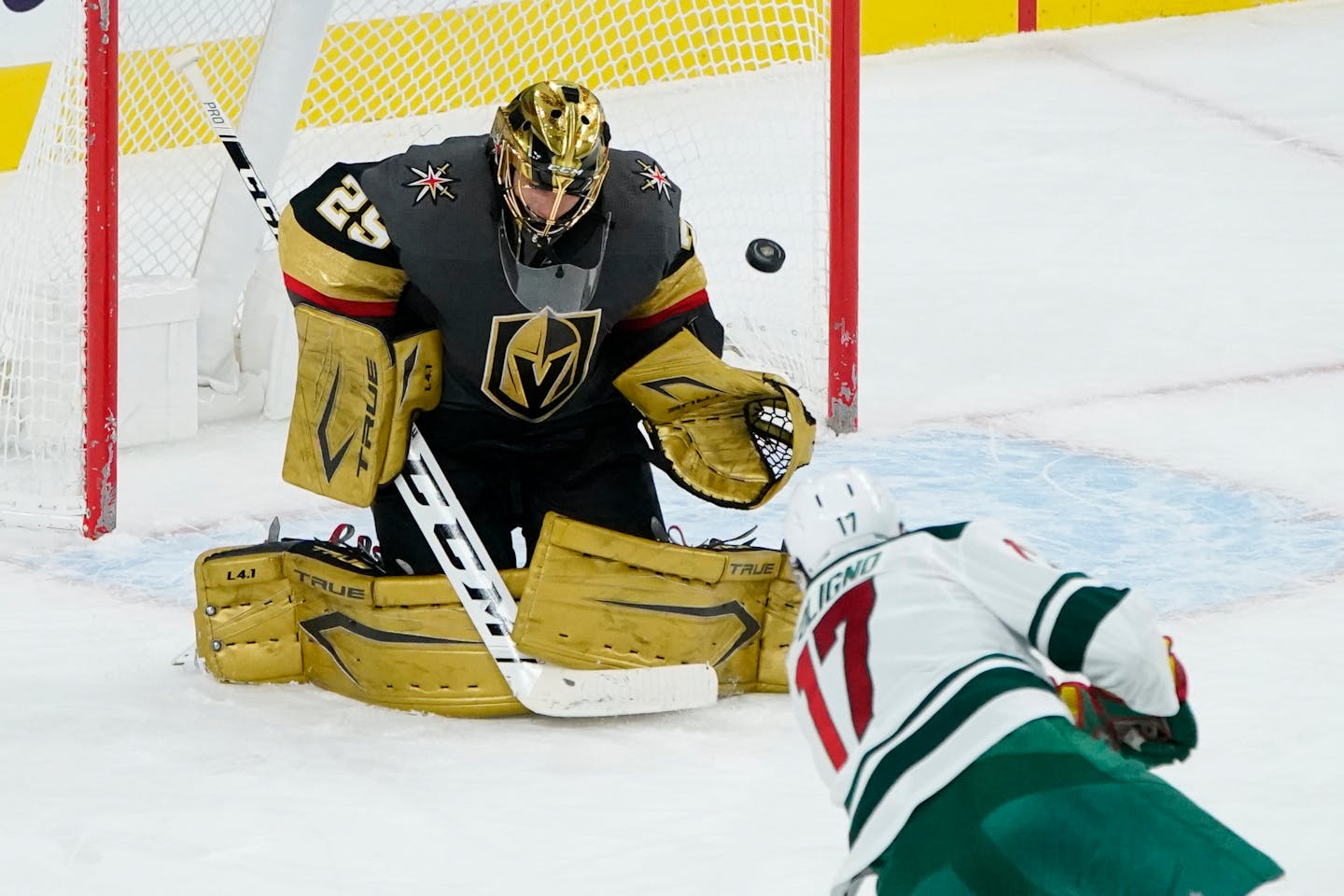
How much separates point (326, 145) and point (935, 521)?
2.24m

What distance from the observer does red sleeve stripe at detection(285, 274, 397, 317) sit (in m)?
3.37

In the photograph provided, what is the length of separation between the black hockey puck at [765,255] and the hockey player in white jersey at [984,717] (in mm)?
1988

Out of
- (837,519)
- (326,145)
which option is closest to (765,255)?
(326,145)

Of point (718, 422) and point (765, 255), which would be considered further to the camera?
point (765, 255)

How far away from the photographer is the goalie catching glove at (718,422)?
3.48m

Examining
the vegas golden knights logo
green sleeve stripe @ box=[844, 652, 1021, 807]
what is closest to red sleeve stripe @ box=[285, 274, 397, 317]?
the vegas golden knights logo

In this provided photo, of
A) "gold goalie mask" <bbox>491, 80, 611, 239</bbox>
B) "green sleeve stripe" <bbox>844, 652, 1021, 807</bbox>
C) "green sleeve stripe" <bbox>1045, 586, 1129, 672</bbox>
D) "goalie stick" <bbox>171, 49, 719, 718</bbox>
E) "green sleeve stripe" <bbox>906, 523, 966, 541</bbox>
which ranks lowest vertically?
"goalie stick" <bbox>171, 49, 719, 718</bbox>

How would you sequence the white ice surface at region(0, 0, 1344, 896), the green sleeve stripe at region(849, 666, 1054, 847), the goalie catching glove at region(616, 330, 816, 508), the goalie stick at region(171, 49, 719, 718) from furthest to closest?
1. the goalie catching glove at region(616, 330, 816, 508)
2. the goalie stick at region(171, 49, 719, 718)
3. the white ice surface at region(0, 0, 1344, 896)
4. the green sleeve stripe at region(849, 666, 1054, 847)

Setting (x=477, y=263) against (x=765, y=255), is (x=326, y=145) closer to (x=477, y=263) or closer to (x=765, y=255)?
(x=765, y=255)

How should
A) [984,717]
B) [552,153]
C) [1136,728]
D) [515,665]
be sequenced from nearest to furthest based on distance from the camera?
[984,717] → [1136,728] → [552,153] → [515,665]

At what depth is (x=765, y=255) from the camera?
437cm

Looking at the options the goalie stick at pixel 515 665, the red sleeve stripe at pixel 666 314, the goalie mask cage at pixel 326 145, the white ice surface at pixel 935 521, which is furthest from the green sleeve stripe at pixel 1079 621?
the goalie mask cage at pixel 326 145

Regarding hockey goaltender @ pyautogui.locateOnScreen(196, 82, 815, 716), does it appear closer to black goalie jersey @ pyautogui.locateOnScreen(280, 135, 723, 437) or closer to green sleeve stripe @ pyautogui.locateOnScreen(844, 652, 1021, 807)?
black goalie jersey @ pyautogui.locateOnScreen(280, 135, 723, 437)

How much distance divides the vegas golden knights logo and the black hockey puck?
94 centimetres
